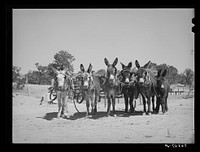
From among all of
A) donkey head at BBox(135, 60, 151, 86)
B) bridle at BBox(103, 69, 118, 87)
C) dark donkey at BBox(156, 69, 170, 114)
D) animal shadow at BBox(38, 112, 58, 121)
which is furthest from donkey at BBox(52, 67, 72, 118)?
dark donkey at BBox(156, 69, 170, 114)

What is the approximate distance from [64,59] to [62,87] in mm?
1180

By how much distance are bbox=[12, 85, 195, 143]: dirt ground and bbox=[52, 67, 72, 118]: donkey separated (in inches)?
17.5

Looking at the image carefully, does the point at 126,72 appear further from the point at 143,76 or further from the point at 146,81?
the point at 146,81

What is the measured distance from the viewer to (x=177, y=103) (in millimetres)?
11898

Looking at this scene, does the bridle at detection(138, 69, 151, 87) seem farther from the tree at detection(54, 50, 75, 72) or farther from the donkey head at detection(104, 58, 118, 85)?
the tree at detection(54, 50, 75, 72)

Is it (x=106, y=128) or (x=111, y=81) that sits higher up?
(x=111, y=81)

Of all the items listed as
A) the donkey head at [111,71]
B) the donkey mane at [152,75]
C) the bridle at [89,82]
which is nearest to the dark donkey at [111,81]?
the donkey head at [111,71]

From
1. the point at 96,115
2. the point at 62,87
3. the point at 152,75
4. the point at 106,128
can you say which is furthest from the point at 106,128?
the point at 152,75

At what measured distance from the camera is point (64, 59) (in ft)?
33.2

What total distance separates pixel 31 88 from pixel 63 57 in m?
7.99

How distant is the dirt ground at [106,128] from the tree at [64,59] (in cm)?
217

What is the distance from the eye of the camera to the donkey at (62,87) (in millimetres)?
9836
